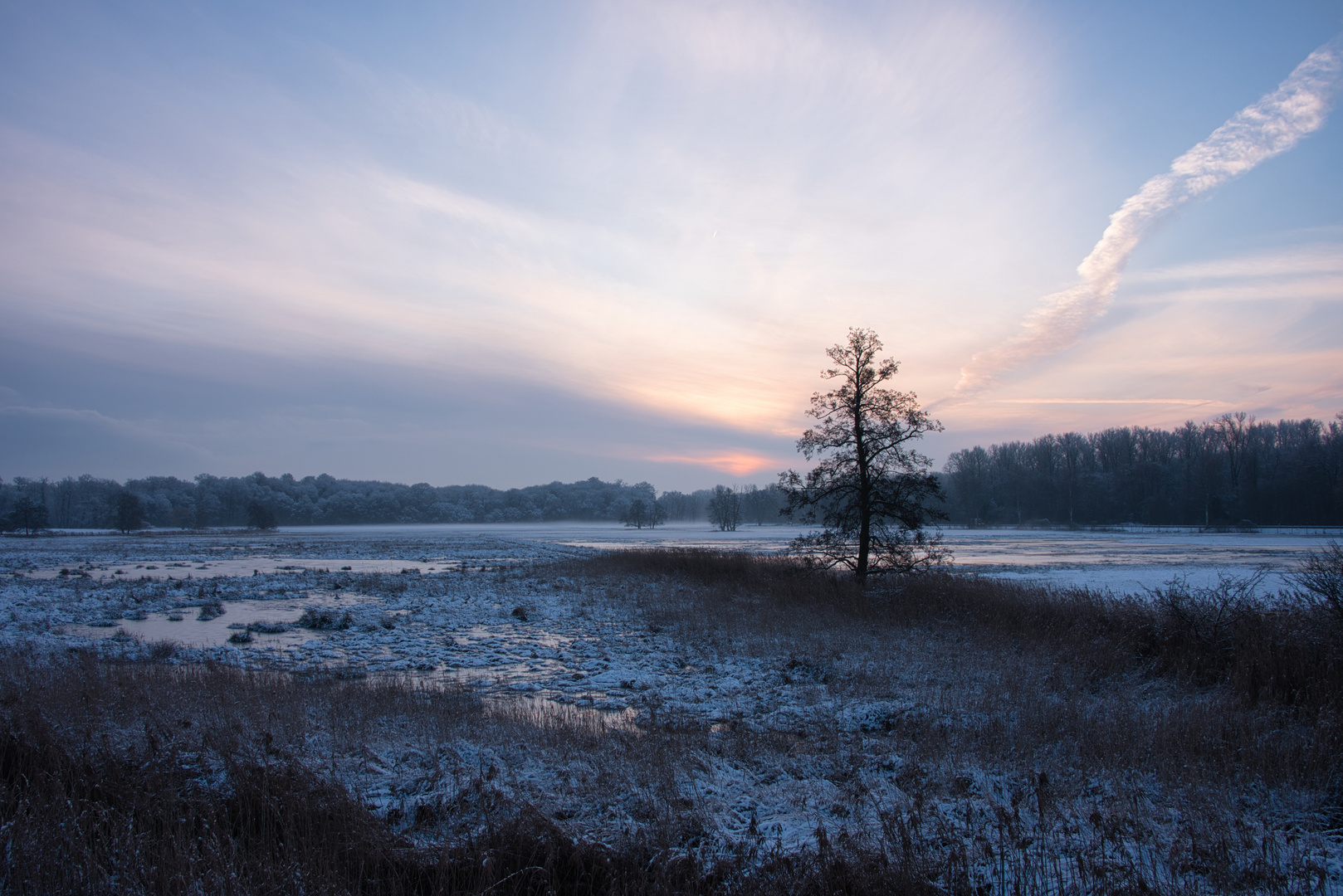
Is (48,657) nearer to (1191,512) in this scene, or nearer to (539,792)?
(539,792)

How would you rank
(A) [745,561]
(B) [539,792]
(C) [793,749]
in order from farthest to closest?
(A) [745,561] < (C) [793,749] < (B) [539,792]

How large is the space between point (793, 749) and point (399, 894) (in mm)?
4942

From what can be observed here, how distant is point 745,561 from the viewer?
104 ft

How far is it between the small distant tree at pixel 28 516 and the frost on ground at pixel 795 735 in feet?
359

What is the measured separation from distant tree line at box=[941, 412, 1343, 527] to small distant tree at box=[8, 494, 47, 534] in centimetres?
16382

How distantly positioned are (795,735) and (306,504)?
634 ft

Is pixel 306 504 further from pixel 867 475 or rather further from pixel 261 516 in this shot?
pixel 867 475

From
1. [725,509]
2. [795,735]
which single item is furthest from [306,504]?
[795,735]

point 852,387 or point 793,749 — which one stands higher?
point 852,387

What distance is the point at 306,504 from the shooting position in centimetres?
17162

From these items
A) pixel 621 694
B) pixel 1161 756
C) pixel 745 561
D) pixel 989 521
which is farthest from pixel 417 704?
pixel 989 521

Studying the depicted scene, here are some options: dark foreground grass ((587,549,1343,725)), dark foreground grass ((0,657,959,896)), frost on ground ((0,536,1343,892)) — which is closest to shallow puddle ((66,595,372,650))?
frost on ground ((0,536,1343,892))

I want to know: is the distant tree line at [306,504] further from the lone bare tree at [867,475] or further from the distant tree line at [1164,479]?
the lone bare tree at [867,475]

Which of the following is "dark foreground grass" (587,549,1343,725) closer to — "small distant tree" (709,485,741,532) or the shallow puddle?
the shallow puddle
